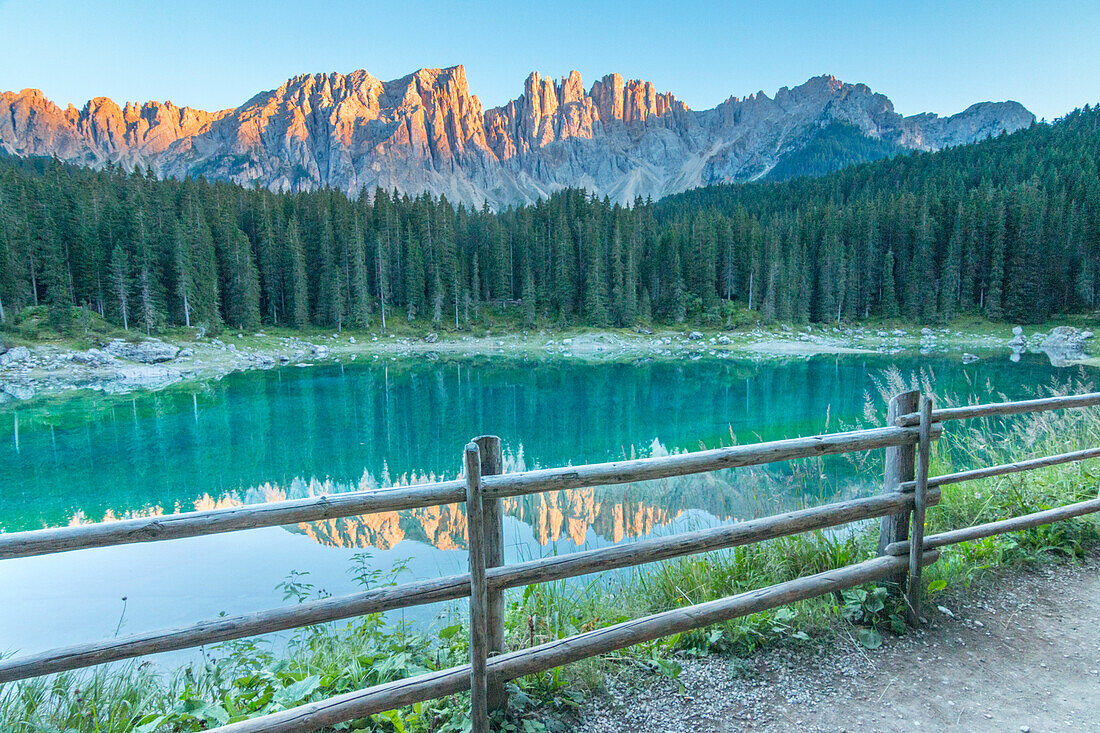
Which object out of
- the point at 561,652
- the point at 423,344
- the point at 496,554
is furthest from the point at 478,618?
the point at 423,344

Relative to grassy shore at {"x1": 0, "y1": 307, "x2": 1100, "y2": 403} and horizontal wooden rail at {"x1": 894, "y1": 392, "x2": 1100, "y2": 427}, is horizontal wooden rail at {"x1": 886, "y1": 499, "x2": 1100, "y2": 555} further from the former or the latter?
grassy shore at {"x1": 0, "y1": 307, "x2": 1100, "y2": 403}

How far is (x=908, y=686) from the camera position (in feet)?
11.1

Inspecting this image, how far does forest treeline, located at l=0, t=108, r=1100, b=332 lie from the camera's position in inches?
1769

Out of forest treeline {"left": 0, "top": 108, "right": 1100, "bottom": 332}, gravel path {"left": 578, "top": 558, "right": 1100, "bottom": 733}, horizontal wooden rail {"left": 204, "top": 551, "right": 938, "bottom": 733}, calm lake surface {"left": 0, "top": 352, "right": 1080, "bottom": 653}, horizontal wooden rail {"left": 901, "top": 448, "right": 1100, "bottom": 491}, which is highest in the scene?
forest treeline {"left": 0, "top": 108, "right": 1100, "bottom": 332}

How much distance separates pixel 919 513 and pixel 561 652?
286cm

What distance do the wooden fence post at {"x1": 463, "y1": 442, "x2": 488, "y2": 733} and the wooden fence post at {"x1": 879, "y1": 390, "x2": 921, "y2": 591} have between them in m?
3.10

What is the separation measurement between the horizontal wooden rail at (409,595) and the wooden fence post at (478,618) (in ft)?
0.22

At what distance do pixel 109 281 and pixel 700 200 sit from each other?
328 feet

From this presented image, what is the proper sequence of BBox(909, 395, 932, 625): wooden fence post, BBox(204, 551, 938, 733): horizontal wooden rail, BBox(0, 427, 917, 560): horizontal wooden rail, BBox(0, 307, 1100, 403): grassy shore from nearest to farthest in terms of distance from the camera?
BBox(0, 427, 917, 560): horizontal wooden rail → BBox(204, 551, 938, 733): horizontal wooden rail → BBox(909, 395, 932, 625): wooden fence post → BBox(0, 307, 1100, 403): grassy shore

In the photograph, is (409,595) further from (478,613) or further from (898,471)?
(898,471)

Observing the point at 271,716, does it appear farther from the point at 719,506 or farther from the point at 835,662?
the point at 719,506

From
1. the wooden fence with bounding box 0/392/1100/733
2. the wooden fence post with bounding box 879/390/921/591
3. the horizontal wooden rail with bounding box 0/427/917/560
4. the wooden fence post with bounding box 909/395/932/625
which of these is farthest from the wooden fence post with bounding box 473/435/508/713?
the wooden fence post with bounding box 909/395/932/625

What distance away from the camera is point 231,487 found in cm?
1351

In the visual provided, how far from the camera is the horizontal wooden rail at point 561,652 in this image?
2641 millimetres
